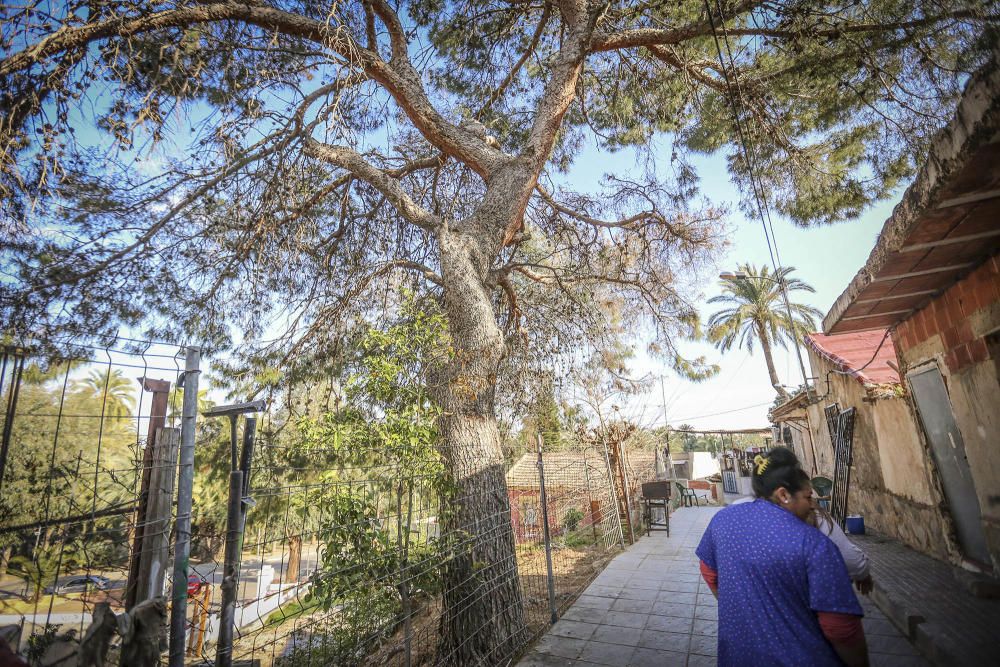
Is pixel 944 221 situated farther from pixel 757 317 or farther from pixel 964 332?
pixel 757 317

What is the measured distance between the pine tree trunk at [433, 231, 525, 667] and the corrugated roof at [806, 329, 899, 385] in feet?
18.2

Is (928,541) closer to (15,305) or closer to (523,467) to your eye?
(15,305)

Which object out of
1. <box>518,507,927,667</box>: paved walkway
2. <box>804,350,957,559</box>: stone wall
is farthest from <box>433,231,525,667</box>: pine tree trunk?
<box>804,350,957,559</box>: stone wall

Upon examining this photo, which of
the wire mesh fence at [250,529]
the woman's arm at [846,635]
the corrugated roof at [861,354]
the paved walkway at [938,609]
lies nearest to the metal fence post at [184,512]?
the wire mesh fence at [250,529]

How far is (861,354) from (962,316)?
19.2 feet

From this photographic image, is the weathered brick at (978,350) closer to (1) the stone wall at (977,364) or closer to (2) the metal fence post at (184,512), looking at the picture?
(1) the stone wall at (977,364)

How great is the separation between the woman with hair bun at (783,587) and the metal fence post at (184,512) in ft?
8.00

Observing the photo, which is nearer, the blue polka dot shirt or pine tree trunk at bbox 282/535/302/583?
the blue polka dot shirt

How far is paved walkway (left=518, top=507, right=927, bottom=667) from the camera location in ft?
12.4

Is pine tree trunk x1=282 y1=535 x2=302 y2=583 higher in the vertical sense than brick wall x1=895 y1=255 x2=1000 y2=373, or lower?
lower

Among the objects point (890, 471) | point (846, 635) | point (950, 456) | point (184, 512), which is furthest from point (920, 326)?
point (184, 512)

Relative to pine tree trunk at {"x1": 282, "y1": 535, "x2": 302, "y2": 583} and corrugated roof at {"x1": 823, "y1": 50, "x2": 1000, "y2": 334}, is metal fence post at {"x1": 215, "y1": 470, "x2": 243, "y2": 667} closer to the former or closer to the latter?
pine tree trunk at {"x1": 282, "y1": 535, "x2": 302, "y2": 583}

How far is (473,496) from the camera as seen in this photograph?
167 inches

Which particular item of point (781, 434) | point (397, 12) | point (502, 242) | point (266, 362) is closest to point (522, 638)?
point (502, 242)
